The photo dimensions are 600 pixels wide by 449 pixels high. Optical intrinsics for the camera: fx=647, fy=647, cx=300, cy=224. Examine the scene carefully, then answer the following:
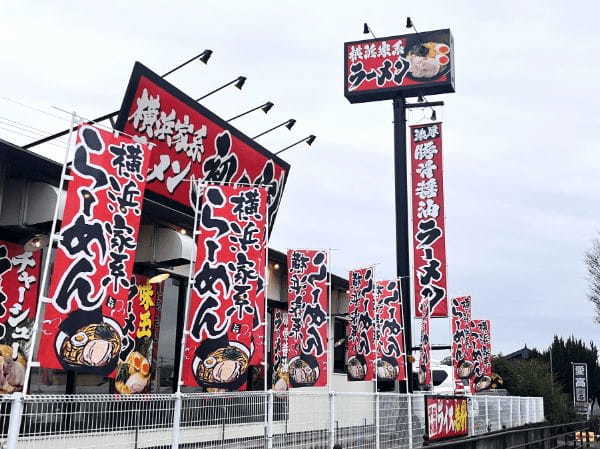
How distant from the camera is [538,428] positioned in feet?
71.2

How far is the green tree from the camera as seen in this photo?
30.4 meters

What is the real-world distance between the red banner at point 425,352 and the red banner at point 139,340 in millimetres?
10353

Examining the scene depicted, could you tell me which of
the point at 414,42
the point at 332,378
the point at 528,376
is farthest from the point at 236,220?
the point at 528,376

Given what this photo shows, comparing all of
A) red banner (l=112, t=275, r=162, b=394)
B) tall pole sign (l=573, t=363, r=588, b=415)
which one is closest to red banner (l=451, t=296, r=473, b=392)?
red banner (l=112, t=275, r=162, b=394)

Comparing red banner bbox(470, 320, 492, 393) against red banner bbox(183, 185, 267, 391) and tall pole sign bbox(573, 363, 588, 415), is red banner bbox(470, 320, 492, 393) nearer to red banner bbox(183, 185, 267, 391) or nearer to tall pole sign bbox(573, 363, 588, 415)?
tall pole sign bbox(573, 363, 588, 415)

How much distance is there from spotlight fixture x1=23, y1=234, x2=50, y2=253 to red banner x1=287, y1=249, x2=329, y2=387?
281 inches

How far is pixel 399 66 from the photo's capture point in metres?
25.7

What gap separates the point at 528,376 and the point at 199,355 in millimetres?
26188

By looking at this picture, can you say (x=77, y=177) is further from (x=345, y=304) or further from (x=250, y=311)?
(x=345, y=304)

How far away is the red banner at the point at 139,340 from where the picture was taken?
14094 millimetres

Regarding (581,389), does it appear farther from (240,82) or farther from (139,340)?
(139,340)

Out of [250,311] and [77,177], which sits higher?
[77,177]

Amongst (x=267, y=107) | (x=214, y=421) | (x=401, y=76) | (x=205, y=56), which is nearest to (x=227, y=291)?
(x=214, y=421)

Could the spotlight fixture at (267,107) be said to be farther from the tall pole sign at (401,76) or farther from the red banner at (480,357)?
the red banner at (480,357)
